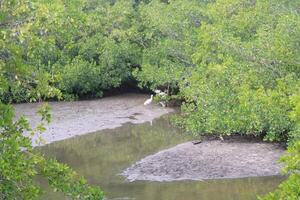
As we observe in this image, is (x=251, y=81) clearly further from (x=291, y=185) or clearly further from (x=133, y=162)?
(x=291, y=185)

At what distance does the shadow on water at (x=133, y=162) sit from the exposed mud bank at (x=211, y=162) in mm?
375

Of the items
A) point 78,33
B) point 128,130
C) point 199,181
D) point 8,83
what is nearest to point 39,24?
point 8,83

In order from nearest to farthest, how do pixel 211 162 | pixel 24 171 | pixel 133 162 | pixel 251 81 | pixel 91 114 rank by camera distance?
1. pixel 24 171
2. pixel 211 162
3. pixel 133 162
4. pixel 251 81
5. pixel 91 114

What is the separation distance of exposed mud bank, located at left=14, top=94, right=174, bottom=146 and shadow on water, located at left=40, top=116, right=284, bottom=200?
0.79 metres

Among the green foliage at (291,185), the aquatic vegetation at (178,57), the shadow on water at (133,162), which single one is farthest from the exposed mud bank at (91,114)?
the green foliage at (291,185)

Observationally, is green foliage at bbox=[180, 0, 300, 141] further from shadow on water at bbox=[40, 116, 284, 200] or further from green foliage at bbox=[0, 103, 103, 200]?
green foliage at bbox=[0, 103, 103, 200]

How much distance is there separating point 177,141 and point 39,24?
40.5ft

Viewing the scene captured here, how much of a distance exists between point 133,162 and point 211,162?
2321 mm

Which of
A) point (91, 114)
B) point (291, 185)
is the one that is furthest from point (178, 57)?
point (291, 185)

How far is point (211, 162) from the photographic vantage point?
49.0ft

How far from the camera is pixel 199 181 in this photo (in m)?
13.7

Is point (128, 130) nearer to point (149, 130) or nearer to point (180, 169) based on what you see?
point (149, 130)

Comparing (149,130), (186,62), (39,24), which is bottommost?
(149,130)

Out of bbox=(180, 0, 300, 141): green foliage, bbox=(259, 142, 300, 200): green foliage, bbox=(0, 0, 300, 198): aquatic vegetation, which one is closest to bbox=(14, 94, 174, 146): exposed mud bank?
bbox=(0, 0, 300, 198): aquatic vegetation
